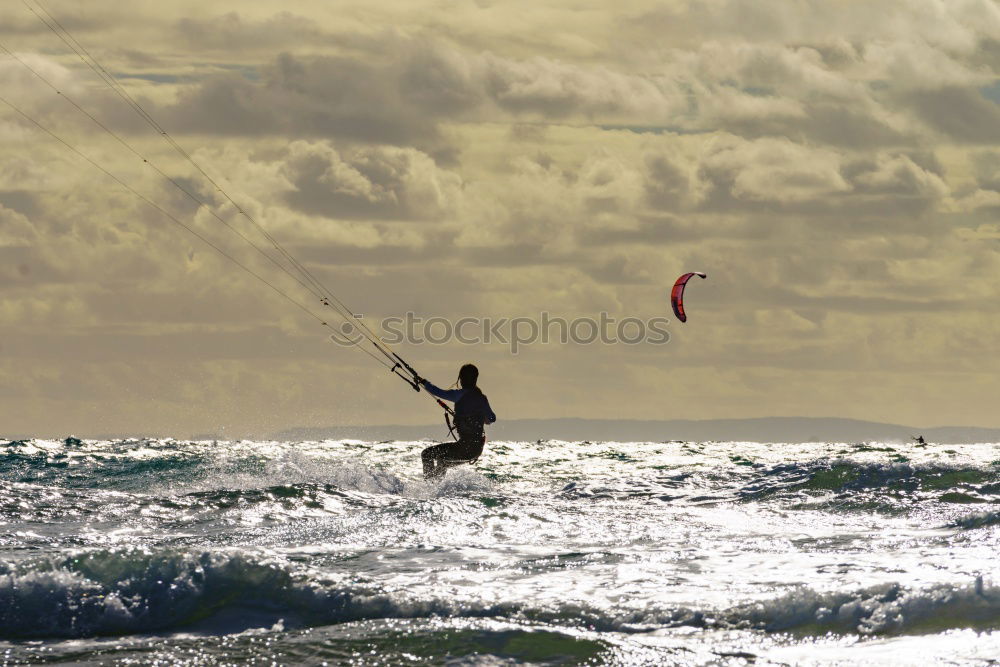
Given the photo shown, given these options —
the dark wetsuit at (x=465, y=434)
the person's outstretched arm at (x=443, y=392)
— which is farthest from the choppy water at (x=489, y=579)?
the dark wetsuit at (x=465, y=434)

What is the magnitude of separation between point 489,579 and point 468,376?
31.1 ft

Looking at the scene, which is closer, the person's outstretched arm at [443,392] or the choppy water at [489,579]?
the choppy water at [489,579]

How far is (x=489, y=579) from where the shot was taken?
9234mm

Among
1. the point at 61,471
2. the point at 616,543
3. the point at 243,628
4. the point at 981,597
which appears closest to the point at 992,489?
the point at 616,543

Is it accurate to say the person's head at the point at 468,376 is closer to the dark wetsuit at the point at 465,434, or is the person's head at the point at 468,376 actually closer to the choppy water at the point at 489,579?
the dark wetsuit at the point at 465,434

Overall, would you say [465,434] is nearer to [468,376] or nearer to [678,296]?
[468,376]

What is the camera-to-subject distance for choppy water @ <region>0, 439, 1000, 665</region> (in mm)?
7312

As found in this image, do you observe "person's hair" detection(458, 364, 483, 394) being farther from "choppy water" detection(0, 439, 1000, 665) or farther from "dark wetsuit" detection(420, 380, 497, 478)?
"choppy water" detection(0, 439, 1000, 665)

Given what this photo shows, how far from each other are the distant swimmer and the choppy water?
117 inches

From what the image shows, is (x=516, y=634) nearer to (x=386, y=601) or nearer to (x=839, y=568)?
(x=386, y=601)

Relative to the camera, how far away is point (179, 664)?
273 inches

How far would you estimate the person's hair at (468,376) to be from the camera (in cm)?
1856

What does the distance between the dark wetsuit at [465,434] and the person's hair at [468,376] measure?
0.36 ft

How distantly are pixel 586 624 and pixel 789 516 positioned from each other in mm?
7281
